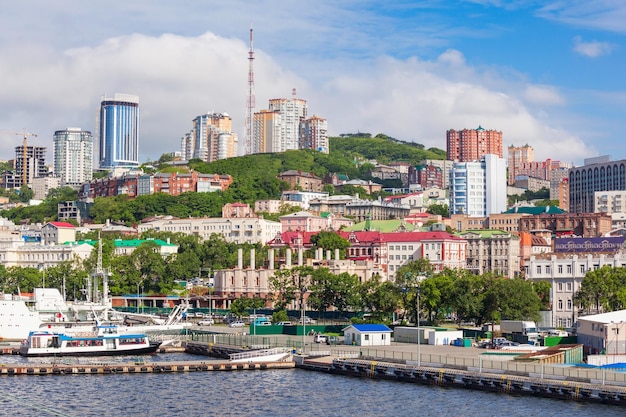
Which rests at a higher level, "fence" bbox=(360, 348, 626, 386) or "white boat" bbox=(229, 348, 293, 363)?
"fence" bbox=(360, 348, 626, 386)

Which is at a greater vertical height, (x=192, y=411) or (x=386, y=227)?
(x=386, y=227)

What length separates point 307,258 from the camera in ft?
506

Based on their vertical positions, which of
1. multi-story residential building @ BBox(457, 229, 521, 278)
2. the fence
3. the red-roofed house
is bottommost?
the fence

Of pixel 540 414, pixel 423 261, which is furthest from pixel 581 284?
pixel 540 414

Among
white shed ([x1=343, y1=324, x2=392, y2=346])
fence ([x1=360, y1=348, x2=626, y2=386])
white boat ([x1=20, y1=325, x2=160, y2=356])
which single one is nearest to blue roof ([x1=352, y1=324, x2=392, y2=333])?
white shed ([x1=343, y1=324, x2=392, y2=346])

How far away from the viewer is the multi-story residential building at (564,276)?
113625mm

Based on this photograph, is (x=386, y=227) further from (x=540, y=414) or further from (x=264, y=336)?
(x=540, y=414)

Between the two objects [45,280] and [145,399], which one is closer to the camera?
[145,399]

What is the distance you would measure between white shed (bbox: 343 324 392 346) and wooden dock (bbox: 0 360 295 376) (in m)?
10.6

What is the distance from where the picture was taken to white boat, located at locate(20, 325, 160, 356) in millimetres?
92250

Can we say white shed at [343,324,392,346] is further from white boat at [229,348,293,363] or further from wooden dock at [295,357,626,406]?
wooden dock at [295,357,626,406]

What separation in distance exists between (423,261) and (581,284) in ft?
99.4

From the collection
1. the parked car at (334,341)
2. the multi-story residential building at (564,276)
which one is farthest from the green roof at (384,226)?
the parked car at (334,341)

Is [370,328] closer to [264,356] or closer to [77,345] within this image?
[264,356]
